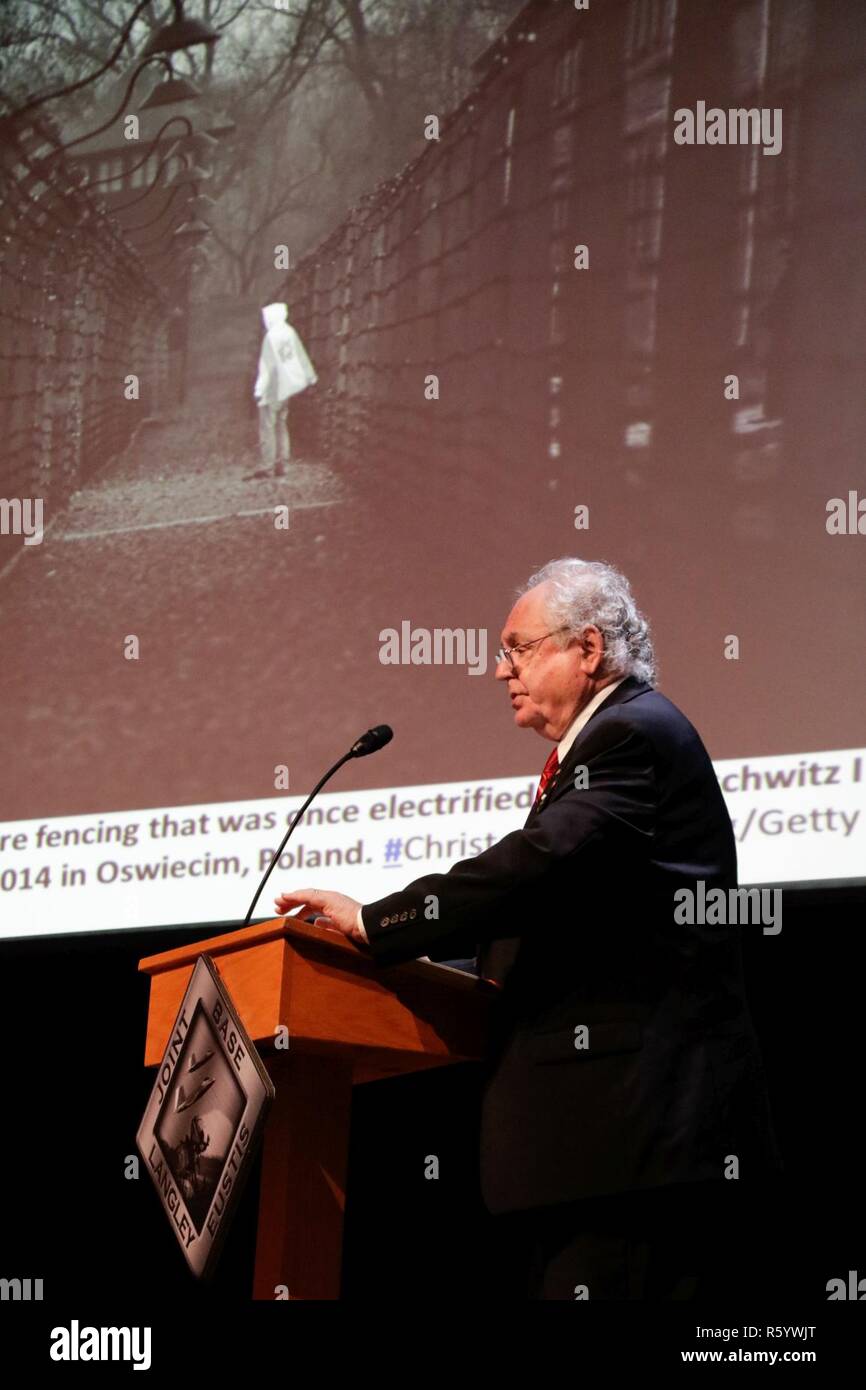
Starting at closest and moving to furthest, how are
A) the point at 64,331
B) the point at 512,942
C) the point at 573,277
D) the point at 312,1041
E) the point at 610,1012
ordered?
1. the point at 312,1041
2. the point at 610,1012
3. the point at 512,942
4. the point at 573,277
5. the point at 64,331

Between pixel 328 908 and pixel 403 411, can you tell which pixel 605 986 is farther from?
pixel 403 411

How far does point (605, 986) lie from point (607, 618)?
0.70 metres

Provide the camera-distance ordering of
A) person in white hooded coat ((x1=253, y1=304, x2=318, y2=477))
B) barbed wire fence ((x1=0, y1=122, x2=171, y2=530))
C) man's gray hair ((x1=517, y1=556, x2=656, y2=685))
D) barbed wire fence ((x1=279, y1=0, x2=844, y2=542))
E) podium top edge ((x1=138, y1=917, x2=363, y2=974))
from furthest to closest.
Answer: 1. barbed wire fence ((x1=0, y1=122, x2=171, y2=530))
2. person in white hooded coat ((x1=253, y1=304, x2=318, y2=477))
3. barbed wire fence ((x1=279, y1=0, x2=844, y2=542))
4. man's gray hair ((x1=517, y1=556, x2=656, y2=685))
5. podium top edge ((x1=138, y1=917, x2=363, y2=974))

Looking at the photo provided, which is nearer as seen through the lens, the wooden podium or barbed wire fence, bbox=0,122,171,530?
the wooden podium

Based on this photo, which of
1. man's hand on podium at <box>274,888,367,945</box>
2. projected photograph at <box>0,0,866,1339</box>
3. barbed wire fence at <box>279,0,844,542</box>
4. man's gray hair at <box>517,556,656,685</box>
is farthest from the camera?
barbed wire fence at <box>279,0,844,542</box>

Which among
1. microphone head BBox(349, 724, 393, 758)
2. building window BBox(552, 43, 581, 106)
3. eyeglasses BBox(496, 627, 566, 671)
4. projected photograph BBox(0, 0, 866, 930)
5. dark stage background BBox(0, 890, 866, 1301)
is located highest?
building window BBox(552, 43, 581, 106)

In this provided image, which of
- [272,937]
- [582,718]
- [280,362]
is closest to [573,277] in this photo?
[280,362]

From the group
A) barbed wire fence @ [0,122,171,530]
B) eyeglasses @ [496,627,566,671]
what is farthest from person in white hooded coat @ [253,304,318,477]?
eyeglasses @ [496,627,566,671]

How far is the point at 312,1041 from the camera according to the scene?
210 cm

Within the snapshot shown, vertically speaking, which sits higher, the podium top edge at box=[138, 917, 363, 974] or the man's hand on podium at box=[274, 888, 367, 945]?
the man's hand on podium at box=[274, 888, 367, 945]

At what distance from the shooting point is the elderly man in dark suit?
7.00ft

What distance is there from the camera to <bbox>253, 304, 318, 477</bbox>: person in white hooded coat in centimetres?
414

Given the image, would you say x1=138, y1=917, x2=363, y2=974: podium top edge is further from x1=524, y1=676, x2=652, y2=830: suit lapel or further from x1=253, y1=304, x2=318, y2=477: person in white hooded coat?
x1=253, y1=304, x2=318, y2=477: person in white hooded coat

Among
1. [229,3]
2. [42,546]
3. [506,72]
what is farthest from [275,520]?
[229,3]
